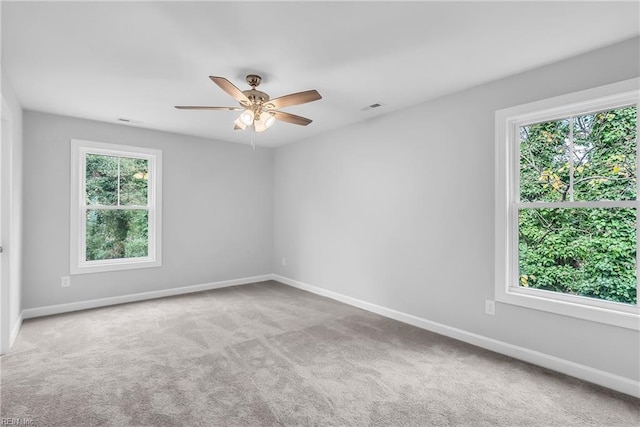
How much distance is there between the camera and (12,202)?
296 centimetres

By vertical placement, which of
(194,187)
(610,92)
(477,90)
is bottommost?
(194,187)

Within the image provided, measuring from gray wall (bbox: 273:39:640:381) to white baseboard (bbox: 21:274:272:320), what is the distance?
4.68ft

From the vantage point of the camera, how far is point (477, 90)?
10.1 feet

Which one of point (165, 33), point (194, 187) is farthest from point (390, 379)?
point (194, 187)

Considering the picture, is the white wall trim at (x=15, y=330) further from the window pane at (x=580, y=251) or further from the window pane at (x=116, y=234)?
the window pane at (x=580, y=251)

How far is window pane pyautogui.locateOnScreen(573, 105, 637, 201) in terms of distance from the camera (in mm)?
2385

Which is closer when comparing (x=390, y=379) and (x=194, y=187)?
(x=390, y=379)

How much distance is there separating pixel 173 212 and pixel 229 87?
10.0 ft

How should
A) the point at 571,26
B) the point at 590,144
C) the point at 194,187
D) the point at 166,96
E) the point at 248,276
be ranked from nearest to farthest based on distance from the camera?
the point at 571,26
the point at 590,144
the point at 166,96
the point at 194,187
the point at 248,276

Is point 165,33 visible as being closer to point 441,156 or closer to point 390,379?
point 441,156

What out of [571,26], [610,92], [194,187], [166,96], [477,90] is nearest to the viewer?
[571,26]

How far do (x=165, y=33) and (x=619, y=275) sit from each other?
3.69 metres

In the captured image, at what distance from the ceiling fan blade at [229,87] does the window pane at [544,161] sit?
2491mm

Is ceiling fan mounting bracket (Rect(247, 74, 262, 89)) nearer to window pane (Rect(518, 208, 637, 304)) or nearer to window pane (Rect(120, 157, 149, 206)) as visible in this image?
window pane (Rect(518, 208, 637, 304))
